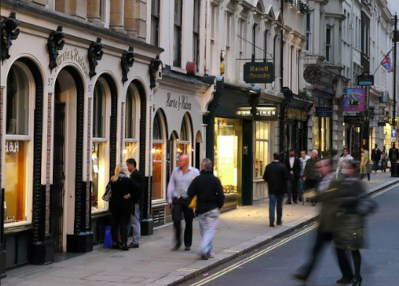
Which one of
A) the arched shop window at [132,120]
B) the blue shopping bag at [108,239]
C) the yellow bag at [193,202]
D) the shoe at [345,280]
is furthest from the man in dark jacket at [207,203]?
the arched shop window at [132,120]

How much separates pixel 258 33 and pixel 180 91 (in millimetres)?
9575

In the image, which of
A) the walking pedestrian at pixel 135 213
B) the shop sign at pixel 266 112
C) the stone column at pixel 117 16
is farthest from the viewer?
the shop sign at pixel 266 112

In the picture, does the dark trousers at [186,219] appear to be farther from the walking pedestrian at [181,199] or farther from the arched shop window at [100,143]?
the arched shop window at [100,143]

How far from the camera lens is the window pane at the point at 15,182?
1496 centimetres

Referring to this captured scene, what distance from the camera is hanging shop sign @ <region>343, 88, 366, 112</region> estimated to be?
49.4m

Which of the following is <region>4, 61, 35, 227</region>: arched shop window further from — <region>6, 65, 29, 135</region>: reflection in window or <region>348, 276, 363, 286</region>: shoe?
<region>348, 276, 363, 286</region>: shoe

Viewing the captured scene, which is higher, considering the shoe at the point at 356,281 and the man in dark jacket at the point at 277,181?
the man in dark jacket at the point at 277,181

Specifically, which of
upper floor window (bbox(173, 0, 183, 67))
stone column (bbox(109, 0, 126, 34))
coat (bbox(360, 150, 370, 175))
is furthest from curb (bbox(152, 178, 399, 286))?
coat (bbox(360, 150, 370, 175))

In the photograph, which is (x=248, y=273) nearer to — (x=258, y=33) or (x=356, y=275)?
(x=356, y=275)

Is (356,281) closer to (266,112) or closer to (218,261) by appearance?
(218,261)

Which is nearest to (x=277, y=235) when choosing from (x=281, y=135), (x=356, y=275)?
(x=356, y=275)

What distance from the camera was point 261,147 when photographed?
34281 millimetres

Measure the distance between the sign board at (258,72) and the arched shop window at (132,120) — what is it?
9.09 meters

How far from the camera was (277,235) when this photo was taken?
21.2 meters
